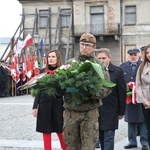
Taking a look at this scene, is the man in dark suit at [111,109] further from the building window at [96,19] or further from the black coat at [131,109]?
the building window at [96,19]

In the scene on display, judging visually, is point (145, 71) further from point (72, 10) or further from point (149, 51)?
point (72, 10)

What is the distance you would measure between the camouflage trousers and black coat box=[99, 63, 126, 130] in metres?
1.10

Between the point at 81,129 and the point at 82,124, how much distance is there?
0.06 metres

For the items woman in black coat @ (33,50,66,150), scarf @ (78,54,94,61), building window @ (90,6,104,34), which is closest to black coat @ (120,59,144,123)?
woman in black coat @ (33,50,66,150)

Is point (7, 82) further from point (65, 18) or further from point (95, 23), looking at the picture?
point (65, 18)

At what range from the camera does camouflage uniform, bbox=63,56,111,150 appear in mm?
5180

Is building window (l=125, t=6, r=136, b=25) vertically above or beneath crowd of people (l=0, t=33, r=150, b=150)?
above

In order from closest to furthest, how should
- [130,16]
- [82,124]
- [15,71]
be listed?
[82,124]
[15,71]
[130,16]

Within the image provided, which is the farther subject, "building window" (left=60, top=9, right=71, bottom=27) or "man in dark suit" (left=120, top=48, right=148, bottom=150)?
"building window" (left=60, top=9, right=71, bottom=27)

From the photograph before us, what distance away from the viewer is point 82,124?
5199 millimetres

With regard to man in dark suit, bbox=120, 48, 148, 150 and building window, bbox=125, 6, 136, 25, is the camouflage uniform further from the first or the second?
building window, bbox=125, 6, 136, 25

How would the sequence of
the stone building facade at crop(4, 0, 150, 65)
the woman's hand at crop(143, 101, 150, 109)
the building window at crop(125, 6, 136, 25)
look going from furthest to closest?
the building window at crop(125, 6, 136, 25) → the stone building facade at crop(4, 0, 150, 65) → the woman's hand at crop(143, 101, 150, 109)

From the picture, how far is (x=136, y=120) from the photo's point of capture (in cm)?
807

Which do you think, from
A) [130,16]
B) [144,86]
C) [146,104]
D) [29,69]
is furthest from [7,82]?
[130,16]
